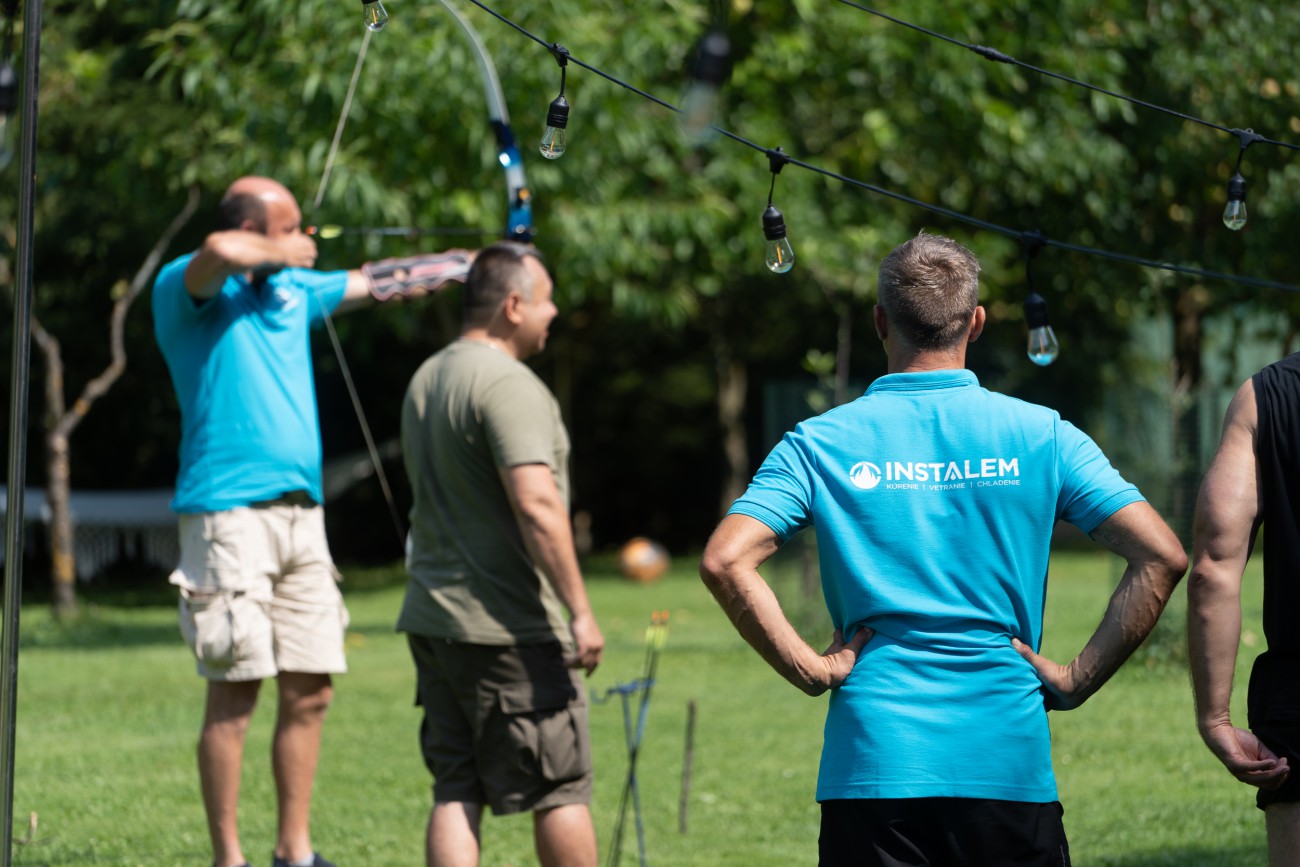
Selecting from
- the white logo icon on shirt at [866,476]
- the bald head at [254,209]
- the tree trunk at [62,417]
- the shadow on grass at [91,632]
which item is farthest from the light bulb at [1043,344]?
the tree trunk at [62,417]

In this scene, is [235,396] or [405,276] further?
[405,276]

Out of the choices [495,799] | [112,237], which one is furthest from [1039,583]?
[112,237]

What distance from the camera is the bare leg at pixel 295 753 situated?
488 centimetres

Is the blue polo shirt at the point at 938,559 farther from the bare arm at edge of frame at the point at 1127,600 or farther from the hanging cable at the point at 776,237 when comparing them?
the hanging cable at the point at 776,237

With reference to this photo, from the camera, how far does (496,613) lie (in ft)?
13.7

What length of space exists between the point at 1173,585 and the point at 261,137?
10188mm

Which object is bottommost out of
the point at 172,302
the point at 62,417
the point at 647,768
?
the point at 647,768

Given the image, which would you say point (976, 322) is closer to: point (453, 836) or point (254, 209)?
point (453, 836)

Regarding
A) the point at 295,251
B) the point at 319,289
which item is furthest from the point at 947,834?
the point at 319,289

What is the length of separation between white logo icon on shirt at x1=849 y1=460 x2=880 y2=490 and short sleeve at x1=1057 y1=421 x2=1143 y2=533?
0.33 metres

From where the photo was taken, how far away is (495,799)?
13.6 feet

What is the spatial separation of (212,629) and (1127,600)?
114 inches

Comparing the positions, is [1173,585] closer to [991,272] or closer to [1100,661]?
[1100,661]

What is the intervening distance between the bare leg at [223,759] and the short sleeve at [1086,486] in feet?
9.25
